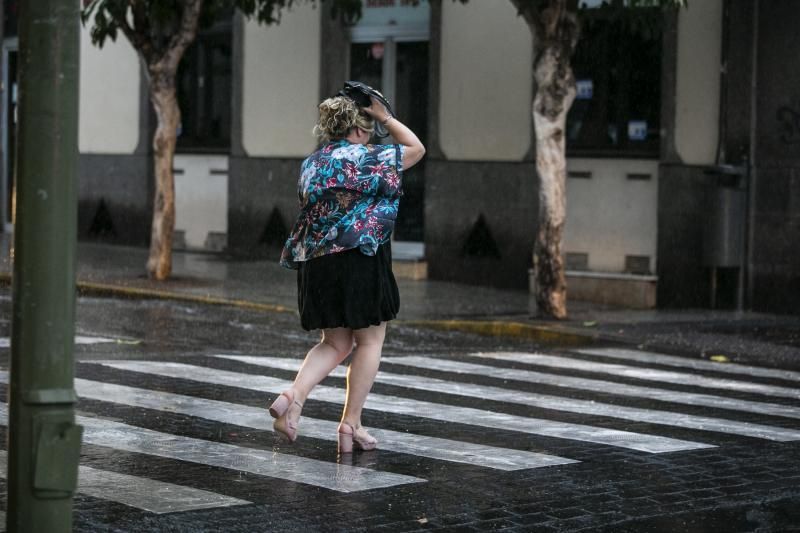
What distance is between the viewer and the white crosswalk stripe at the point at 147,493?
6465mm

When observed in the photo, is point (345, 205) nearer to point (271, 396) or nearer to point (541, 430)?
point (541, 430)

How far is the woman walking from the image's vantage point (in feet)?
25.2

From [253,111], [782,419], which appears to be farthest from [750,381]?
[253,111]

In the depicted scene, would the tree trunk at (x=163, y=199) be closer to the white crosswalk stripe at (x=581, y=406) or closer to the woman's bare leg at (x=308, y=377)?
the white crosswalk stripe at (x=581, y=406)

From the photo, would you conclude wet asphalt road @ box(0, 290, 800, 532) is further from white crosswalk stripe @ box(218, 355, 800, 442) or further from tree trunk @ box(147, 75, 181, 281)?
tree trunk @ box(147, 75, 181, 281)

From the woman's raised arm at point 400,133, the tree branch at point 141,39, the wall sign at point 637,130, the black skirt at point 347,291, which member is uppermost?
the tree branch at point 141,39

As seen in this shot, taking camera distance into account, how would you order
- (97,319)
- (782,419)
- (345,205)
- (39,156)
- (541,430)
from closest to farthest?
(39,156), (345,205), (541,430), (782,419), (97,319)

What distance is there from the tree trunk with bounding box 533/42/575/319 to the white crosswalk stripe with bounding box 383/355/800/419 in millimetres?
3607

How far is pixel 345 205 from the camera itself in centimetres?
770

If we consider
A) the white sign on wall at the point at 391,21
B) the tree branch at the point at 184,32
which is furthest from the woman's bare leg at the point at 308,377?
the white sign on wall at the point at 391,21

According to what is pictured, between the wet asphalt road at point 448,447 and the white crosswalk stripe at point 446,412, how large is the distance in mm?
19

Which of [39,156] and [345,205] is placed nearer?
[39,156]

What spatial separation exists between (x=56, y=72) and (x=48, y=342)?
2.51ft

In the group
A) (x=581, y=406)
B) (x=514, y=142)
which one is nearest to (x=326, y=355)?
(x=581, y=406)
